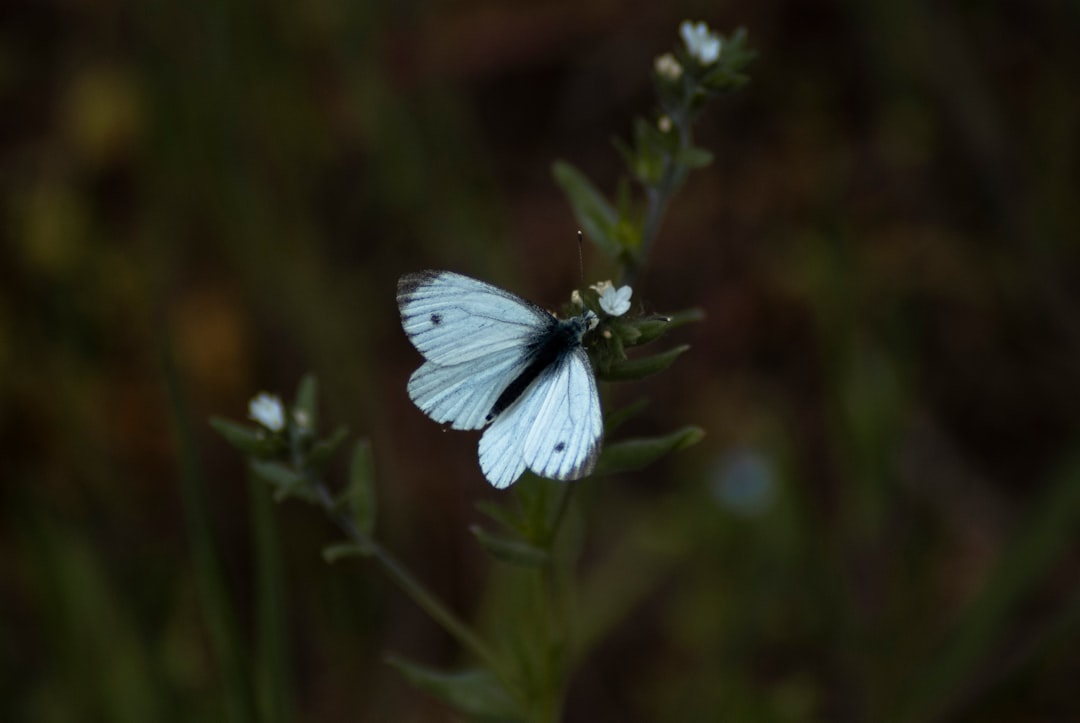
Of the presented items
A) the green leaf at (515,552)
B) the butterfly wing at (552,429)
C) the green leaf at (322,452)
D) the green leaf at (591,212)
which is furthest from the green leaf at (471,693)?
the green leaf at (591,212)

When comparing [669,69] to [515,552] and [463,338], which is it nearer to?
[463,338]

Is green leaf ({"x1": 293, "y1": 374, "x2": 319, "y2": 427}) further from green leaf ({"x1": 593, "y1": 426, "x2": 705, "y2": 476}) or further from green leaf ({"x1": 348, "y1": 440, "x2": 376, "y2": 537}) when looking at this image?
green leaf ({"x1": 593, "y1": 426, "x2": 705, "y2": 476})

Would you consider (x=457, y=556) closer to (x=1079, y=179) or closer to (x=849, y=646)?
(x=849, y=646)

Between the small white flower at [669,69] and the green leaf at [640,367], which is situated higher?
the small white flower at [669,69]

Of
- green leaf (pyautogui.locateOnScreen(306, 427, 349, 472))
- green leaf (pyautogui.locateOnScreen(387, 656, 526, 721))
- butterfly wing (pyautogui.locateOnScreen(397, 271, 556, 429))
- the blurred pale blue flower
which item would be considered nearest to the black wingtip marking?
butterfly wing (pyautogui.locateOnScreen(397, 271, 556, 429))

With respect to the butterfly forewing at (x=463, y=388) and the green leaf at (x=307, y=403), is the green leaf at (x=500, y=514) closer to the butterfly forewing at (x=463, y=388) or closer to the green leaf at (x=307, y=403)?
the butterfly forewing at (x=463, y=388)
